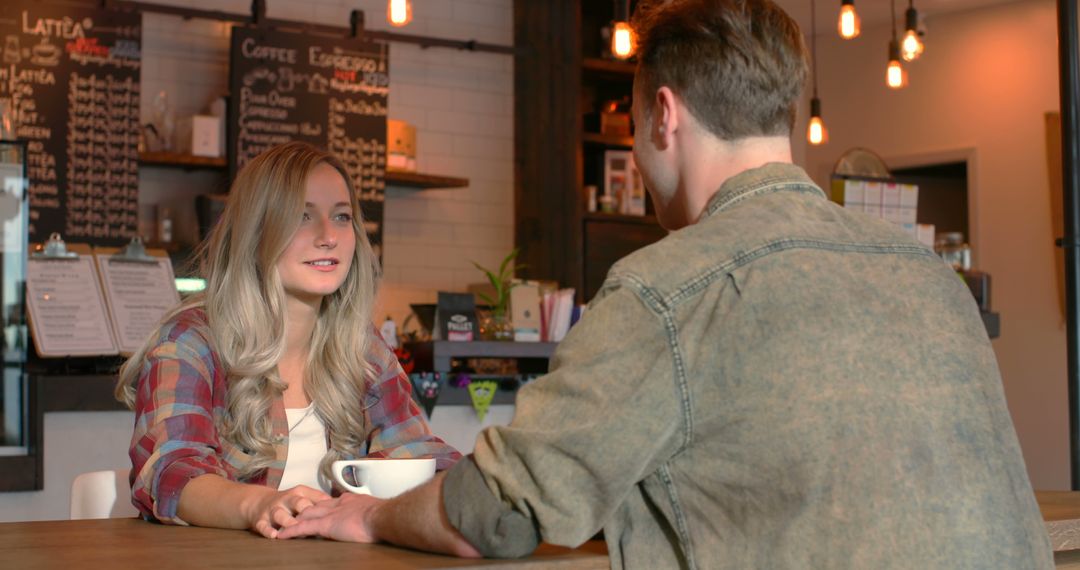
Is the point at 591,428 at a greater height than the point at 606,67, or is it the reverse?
the point at 606,67

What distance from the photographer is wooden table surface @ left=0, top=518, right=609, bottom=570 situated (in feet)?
3.92

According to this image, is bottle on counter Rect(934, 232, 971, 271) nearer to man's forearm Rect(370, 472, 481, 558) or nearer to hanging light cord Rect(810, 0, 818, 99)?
hanging light cord Rect(810, 0, 818, 99)

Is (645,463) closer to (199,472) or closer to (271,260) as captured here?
(199,472)

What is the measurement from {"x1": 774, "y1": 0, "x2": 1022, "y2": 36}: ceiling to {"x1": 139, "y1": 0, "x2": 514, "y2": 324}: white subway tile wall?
1.83m

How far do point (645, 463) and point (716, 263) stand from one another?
190 mm

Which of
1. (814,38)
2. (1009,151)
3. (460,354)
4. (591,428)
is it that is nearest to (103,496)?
(591,428)

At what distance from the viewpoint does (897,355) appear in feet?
3.64

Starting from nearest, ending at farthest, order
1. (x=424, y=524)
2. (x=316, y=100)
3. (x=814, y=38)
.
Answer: (x=424, y=524) < (x=316, y=100) < (x=814, y=38)

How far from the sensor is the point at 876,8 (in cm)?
746

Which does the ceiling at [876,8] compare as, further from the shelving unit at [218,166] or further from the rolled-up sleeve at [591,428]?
the rolled-up sleeve at [591,428]

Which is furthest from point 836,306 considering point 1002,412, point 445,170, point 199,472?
point 445,170

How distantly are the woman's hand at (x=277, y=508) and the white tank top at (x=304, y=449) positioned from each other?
17.8 inches

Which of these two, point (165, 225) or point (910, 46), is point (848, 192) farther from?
point (165, 225)

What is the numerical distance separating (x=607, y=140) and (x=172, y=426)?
4897mm
